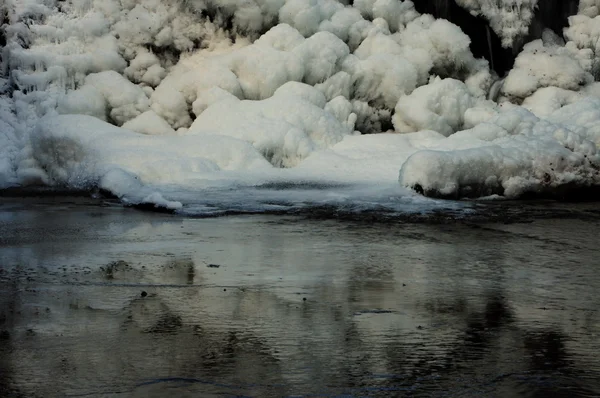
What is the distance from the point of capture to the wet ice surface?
3.86 meters

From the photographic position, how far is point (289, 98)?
1505 centimetres

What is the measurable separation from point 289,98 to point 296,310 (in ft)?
33.4

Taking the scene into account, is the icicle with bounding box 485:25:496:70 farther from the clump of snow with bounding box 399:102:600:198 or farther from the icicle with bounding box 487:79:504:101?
the clump of snow with bounding box 399:102:600:198

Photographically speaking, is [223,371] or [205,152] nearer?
[223,371]

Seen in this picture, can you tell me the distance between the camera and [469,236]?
838cm

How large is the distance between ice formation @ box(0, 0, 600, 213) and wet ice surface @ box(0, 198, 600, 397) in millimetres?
3298

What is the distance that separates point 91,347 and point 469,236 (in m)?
4.75

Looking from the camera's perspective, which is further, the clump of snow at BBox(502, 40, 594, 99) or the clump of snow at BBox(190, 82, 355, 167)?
the clump of snow at BBox(502, 40, 594, 99)

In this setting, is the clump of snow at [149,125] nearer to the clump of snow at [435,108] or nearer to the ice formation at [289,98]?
the ice formation at [289,98]

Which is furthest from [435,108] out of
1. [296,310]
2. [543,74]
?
[296,310]

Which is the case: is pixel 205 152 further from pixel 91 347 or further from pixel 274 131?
pixel 91 347

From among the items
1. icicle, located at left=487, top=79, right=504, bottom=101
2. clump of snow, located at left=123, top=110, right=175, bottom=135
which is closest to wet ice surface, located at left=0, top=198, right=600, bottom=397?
clump of snow, located at left=123, top=110, right=175, bottom=135

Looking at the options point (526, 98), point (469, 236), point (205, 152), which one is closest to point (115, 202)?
point (205, 152)

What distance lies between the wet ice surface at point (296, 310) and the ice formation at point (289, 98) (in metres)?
3.30
